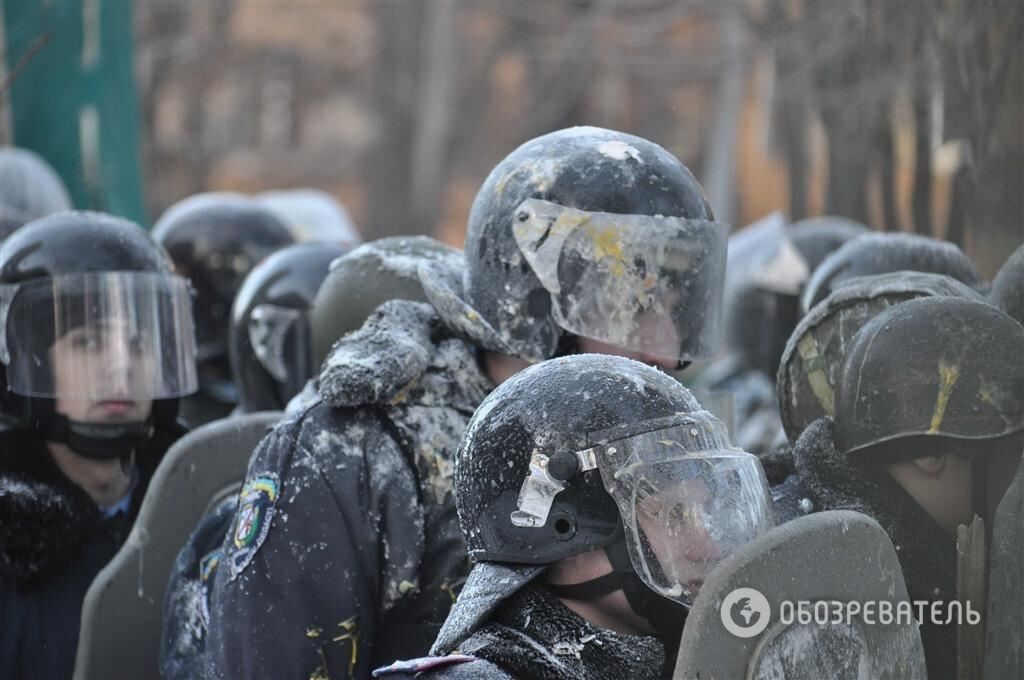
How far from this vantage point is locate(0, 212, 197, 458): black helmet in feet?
13.4

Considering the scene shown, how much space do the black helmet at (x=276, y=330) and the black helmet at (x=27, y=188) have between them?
1117mm

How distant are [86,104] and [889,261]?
17.0ft

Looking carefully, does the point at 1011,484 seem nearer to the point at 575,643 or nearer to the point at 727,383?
the point at 575,643

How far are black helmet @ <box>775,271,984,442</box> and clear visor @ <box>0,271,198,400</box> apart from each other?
6.21ft

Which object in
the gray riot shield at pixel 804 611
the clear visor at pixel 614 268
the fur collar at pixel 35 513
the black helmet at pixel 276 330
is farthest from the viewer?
the black helmet at pixel 276 330

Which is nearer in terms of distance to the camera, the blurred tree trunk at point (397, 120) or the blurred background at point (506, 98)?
the blurred background at point (506, 98)

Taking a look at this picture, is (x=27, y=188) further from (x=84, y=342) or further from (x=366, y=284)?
(x=366, y=284)

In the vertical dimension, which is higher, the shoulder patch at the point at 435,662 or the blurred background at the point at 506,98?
the shoulder patch at the point at 435,662

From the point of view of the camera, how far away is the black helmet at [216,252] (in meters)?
6.58

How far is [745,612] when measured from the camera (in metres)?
2.05

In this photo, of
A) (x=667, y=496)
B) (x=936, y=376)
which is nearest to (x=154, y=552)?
(x=667, y=496)

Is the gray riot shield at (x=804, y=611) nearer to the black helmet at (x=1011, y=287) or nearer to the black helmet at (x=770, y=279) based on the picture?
the black helmet at (x=1011, y=287)

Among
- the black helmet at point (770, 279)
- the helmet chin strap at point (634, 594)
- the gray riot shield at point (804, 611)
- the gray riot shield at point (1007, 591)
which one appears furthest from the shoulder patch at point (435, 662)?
the black helmet at point (770, 279)

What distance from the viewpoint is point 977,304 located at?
279cm
